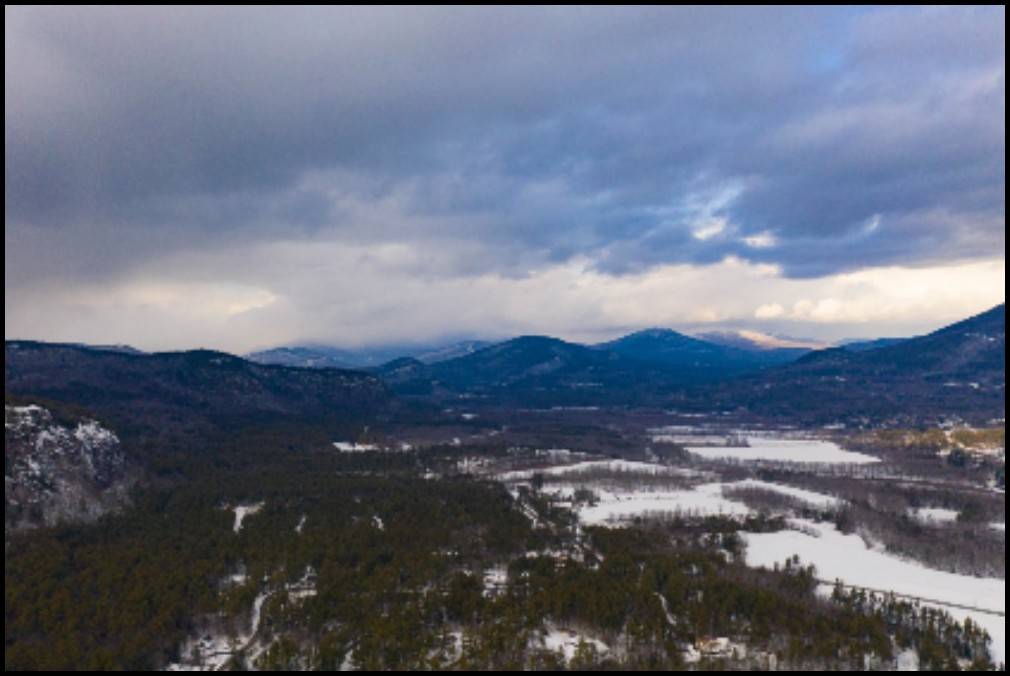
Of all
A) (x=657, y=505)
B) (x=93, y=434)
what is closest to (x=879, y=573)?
(x=657, y=505)

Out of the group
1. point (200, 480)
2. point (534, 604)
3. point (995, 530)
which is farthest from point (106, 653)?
point (995, 530)

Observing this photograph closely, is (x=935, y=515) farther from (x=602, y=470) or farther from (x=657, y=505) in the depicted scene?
(x=602, y=470)

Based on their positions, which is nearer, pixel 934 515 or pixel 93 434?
pixel 934 515

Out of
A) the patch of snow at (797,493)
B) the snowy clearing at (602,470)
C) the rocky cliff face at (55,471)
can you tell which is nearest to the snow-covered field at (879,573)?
the patch of snow at (797,493)

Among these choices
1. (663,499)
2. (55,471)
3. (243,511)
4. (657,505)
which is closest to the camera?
(55,471)

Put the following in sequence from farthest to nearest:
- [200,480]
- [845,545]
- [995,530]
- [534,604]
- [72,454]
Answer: [200,480] → [72,454] → [995,530] → [845,545] → [534,604]

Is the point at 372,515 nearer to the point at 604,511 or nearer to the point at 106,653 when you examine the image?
the point at 604,511

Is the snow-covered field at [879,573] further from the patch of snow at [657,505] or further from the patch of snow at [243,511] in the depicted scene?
the patch of snow at [243,511]

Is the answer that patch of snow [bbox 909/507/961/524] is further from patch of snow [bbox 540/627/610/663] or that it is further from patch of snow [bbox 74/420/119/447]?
patch of snow [bbox 74/420/119/447]
